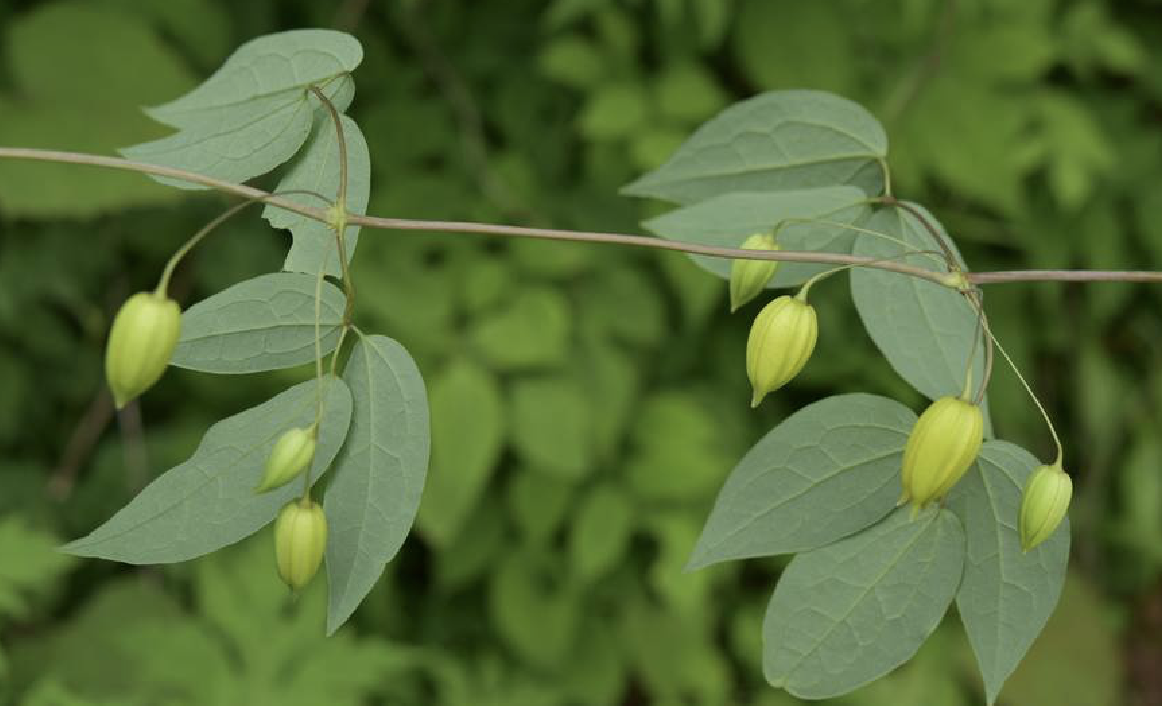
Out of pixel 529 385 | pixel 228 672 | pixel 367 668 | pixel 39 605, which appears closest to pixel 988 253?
pixel 529 385

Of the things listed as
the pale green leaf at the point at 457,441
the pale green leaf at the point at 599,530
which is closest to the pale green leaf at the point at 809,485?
the pale green leaf at the point at 457,441

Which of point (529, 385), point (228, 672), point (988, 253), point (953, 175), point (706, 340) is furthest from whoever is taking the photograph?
point (988, 253)

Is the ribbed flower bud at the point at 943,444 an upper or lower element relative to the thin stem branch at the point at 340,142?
lower

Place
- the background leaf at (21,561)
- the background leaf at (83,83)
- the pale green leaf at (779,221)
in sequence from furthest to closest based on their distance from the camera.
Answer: the background leaf at (83,83), the background leaf at (21,561), the pale green leaf at (779,221)

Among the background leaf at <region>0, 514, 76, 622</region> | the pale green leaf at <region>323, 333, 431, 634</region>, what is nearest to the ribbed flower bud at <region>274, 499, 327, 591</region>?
the pale green leaf at <region>323, 333, 431, 634</region>

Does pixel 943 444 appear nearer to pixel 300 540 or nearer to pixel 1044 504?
pixel 1044 504

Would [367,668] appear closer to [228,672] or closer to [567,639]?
[228,672]

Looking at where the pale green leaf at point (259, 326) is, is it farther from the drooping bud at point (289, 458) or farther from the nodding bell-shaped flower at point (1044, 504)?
the nodding bell-shaped flower at point (1044, 504)
